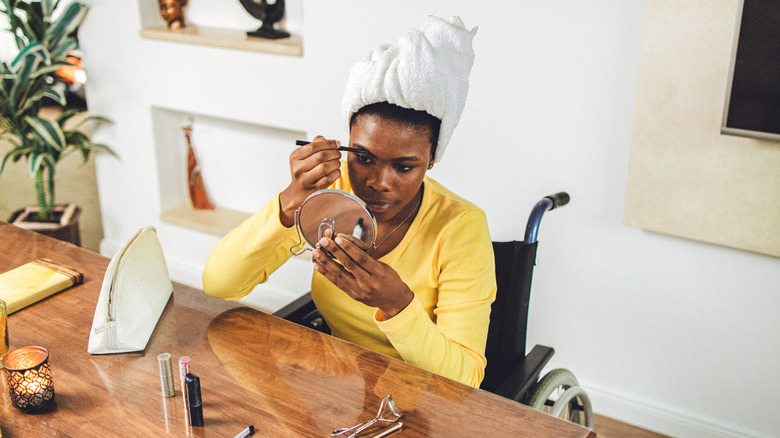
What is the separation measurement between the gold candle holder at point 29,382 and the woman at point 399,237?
0.45m

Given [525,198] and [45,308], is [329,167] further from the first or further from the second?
[525,198]

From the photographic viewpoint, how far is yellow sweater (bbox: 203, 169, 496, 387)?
138 cm

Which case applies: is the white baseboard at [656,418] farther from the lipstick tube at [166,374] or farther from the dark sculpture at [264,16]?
the dark sculpture at [264,16]

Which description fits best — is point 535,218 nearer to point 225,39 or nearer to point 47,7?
point 225,39

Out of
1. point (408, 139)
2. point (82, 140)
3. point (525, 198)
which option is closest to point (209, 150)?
point (82, 140)

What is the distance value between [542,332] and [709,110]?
3.12ft

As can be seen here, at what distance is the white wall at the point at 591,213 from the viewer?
6.72 ft

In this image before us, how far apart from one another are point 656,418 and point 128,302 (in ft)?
5.88

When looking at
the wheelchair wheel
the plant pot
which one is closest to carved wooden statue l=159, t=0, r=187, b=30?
the plant pot

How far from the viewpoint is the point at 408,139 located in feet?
4.26

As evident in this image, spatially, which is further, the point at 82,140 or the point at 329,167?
the point at 82,140

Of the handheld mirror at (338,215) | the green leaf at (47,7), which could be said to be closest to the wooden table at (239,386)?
the handheld mirror at (338,215)

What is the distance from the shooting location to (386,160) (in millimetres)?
1301

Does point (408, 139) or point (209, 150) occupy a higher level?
point (408, 139)
